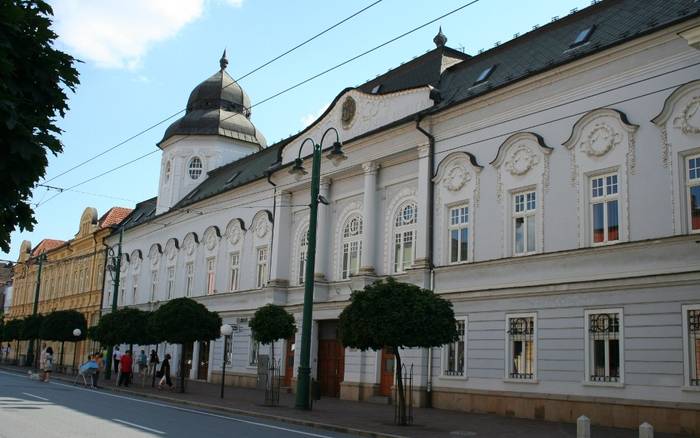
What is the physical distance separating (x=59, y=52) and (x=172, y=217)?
132 ft

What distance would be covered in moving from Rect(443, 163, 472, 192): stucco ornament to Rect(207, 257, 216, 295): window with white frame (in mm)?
19637

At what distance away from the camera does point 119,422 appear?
16812 mm

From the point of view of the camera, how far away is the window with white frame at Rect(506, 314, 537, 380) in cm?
2205

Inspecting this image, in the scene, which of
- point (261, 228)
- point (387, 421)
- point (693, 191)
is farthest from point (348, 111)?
point (693, 191)

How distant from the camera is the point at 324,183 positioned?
33.2 metres

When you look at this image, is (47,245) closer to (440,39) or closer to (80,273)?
(80,273)

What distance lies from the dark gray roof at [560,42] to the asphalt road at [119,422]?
43.4ft

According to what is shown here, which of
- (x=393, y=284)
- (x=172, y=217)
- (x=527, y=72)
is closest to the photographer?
(x=393, y=284)

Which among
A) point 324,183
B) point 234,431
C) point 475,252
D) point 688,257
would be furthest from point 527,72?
point 234,431

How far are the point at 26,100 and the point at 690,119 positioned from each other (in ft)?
52.5

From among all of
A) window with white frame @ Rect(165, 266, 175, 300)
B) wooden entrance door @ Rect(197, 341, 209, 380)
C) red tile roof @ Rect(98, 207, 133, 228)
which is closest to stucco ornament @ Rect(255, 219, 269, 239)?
wooden entrance door @ Rect(197, 341, 209, 380)

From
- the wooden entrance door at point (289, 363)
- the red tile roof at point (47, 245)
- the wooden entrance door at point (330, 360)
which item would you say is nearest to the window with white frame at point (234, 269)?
the wooden entrance door at point (289, 363)

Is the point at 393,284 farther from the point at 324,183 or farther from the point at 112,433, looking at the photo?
the point at 324,183

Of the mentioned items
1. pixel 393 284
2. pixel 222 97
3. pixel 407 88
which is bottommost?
pixel 393 284
